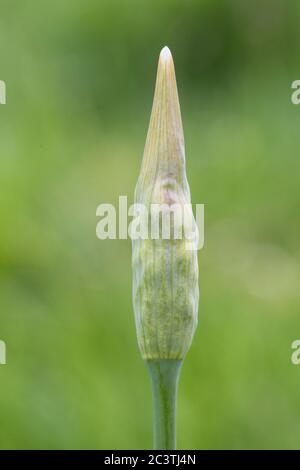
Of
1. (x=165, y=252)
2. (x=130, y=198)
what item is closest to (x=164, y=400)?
(x=165, y=252)

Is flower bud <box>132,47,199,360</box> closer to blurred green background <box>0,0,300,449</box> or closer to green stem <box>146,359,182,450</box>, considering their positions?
green stem <box>146,359,182,450</box>

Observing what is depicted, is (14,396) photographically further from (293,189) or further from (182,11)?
(182,11)

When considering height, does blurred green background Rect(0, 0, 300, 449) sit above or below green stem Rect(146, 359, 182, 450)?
above

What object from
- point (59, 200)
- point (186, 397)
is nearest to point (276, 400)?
point (186, 397)

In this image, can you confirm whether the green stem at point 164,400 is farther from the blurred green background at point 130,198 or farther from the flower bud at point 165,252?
the blurred green background at point 130,198

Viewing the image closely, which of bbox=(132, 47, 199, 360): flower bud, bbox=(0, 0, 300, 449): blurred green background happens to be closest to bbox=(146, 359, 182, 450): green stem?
bbox=(132, 47, 199, 360): flower bud

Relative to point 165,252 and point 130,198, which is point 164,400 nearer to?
point 165,252
